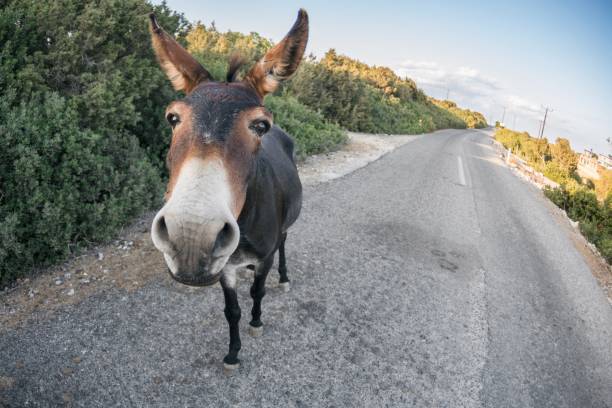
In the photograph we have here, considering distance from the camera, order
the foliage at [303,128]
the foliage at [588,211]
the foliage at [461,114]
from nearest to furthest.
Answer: the foliage at [588,211] → the foliage at [303,128] → the foliage at [461,114]

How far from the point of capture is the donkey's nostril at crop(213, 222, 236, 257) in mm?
1651

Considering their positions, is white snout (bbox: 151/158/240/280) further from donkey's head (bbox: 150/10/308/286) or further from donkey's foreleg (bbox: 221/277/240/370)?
donkey's foreleg (bbox: 221/277/240/370)

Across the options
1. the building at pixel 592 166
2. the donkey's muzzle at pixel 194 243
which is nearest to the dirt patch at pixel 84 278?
the donkey's muzzle at pixel 194 243

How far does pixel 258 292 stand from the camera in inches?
128

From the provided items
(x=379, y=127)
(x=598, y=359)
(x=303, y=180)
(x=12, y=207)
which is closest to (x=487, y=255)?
(x=598, y=359)

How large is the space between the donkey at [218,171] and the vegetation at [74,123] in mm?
509

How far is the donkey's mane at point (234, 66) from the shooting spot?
2382mm

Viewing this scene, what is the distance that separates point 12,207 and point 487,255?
6.83 meters

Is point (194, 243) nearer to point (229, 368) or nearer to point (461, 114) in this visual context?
point (229, 368)

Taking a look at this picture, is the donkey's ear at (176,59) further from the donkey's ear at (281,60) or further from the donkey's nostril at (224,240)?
the donkey's nostril at (224,240)

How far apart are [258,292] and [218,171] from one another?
1.82 meters

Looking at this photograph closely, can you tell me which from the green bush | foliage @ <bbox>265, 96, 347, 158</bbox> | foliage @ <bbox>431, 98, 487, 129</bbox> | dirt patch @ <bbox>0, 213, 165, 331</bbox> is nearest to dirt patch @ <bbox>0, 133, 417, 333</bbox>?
dirt patch @ <bbox>0, 213, 165, 331</bbox>

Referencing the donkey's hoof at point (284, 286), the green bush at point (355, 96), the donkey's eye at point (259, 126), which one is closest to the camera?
the donkey's eye at point (259, 126)

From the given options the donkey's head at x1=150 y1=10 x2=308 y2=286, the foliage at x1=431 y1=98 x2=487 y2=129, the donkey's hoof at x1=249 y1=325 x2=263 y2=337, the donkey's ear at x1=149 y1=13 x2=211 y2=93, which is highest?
the foliage at x1=431 y1=98 x2=487 y2=129
